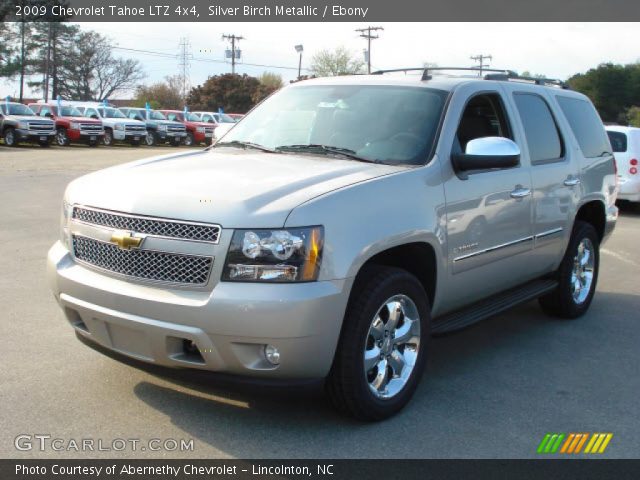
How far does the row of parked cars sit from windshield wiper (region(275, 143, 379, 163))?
27.8 meters

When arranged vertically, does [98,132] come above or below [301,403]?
above

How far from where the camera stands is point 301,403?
13.3 ft

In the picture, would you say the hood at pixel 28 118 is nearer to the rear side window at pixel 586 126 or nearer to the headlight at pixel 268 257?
the rear side window at pixel 586 126

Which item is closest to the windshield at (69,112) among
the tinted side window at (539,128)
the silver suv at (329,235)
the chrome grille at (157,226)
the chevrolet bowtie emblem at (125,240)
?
the silver suv at (329,235)

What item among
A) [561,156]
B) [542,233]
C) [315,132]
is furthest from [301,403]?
[561,156]

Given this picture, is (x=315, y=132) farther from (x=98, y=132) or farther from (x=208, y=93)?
(x=208, y=93)

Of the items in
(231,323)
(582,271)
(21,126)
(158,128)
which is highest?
(158,128)

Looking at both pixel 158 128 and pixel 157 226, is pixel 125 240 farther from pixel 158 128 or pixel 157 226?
pixel 158 128

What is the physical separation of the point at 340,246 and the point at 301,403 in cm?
109

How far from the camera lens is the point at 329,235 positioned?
3449 mm

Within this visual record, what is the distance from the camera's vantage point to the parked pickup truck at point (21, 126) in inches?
1180

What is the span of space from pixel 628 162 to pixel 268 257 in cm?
1181

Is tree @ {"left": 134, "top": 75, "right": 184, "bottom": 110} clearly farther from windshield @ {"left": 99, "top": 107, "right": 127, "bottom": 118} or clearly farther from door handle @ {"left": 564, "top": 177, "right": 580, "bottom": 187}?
door handle @ {"left": 564, "top": 177, "right": 580, "bottom": 187}

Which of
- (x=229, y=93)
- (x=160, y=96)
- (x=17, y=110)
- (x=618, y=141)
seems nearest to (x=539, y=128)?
(x=618, y=141)
